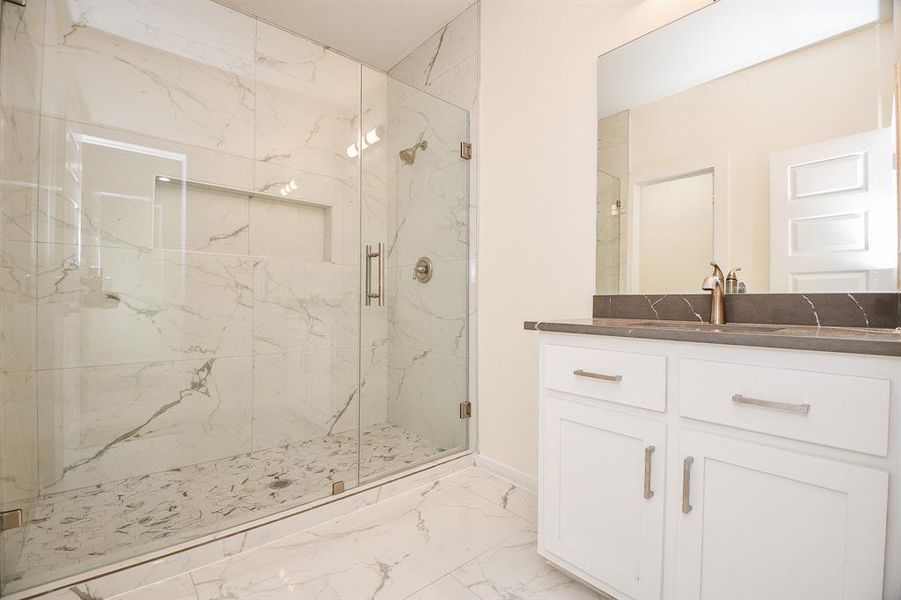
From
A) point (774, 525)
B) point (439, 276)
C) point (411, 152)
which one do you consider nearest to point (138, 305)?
point (439, 276)

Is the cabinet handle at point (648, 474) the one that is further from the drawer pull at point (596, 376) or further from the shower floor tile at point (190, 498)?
the shower floor tile at point (190, 498)

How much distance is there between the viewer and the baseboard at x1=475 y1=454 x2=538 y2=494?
6.61 feet

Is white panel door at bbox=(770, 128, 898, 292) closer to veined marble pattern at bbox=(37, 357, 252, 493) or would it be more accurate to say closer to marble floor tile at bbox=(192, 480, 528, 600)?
marble floor tile at bbox=(192, 480, 528, 600)

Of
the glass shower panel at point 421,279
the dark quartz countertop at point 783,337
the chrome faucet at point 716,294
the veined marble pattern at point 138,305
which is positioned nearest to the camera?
the dark quartz countertop at point 783,337

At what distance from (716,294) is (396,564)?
1464mm

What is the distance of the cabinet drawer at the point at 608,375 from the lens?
1083 mm

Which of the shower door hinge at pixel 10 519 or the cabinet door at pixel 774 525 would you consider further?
the shower door hinge at pixel 10 519

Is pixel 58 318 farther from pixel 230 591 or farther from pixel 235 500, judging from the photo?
pixel 230 591

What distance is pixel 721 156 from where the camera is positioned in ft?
4.76

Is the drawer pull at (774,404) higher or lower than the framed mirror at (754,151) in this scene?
lower

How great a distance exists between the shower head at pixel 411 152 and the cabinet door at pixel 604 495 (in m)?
1.63

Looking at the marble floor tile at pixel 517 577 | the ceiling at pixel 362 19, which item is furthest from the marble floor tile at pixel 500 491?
the ceiling at pixel 362 19

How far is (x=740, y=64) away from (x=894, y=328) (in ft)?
3.17

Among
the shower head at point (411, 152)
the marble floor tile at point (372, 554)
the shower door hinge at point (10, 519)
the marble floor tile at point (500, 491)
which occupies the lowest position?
the marble floor tile at point (500, 491)
